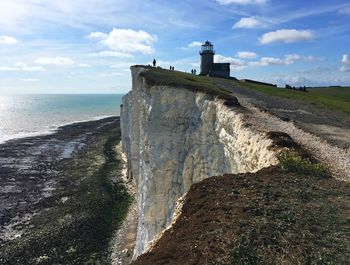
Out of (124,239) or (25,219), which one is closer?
(124,239)

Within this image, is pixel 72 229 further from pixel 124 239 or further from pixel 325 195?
pixel 325 195

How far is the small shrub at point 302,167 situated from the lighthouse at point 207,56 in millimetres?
59874

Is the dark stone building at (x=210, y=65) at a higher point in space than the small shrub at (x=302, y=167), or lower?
higher

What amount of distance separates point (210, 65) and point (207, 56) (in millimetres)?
1818

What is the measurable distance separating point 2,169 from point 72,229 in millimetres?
29899

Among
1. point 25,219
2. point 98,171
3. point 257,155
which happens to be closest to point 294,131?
point 257,155

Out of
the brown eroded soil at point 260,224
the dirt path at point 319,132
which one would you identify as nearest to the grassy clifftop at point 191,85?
the dirt path at point 319,132

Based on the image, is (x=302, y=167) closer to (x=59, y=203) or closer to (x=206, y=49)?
(x=59, y=203)

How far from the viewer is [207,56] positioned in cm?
7169

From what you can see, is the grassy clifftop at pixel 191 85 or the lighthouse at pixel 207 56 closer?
the grassy clifftop at pixel 191 85

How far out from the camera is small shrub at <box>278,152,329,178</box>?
41.5ft

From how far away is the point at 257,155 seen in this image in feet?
52.0

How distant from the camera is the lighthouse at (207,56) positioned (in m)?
71.6

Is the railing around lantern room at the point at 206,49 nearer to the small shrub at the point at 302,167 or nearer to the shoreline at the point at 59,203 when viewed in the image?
the shoreline at the point at 59,203
